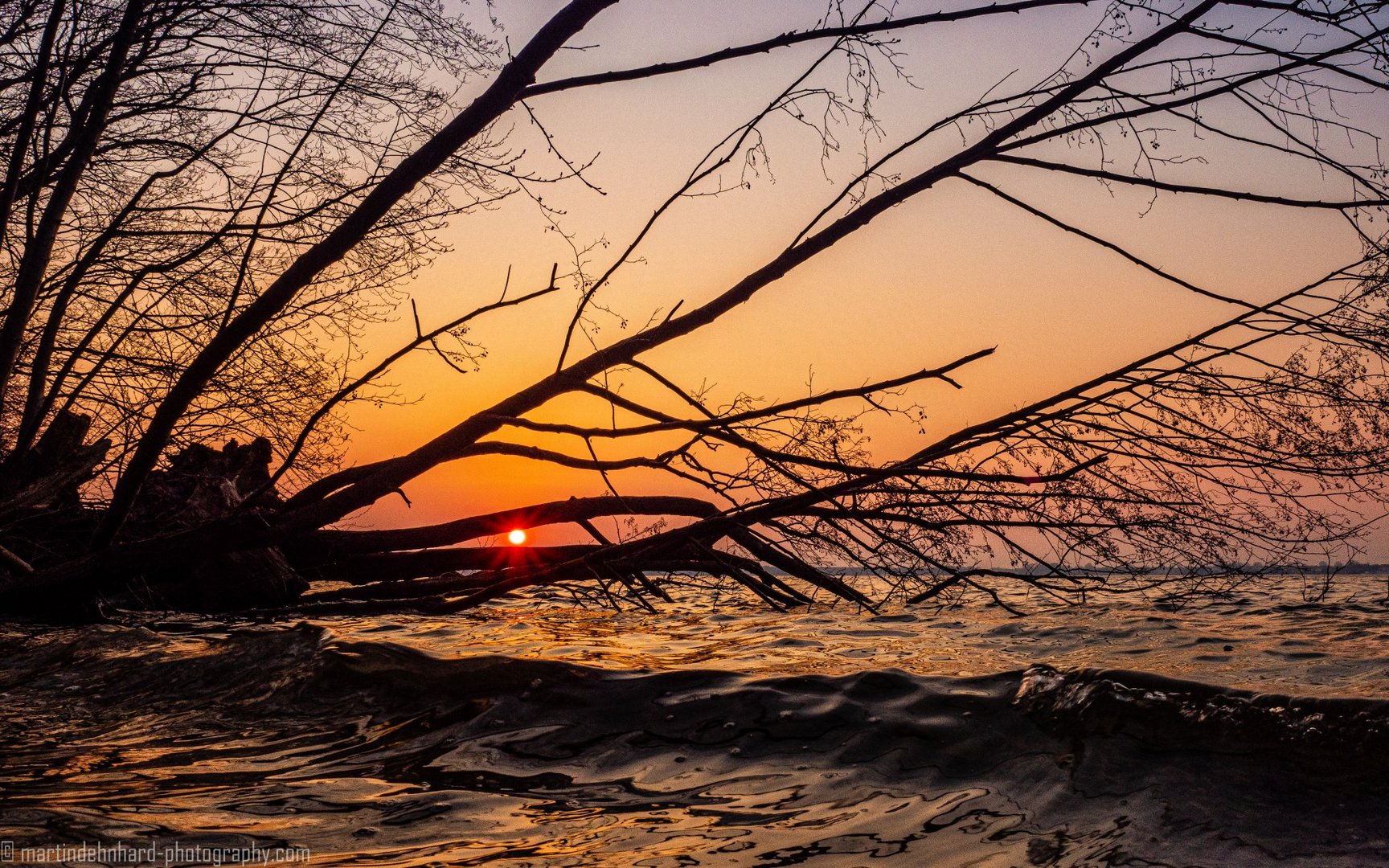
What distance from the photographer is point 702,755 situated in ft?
11.1

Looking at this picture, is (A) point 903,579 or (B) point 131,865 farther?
(A) point 903,579

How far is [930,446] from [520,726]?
2302 mm

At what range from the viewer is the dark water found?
245 cm

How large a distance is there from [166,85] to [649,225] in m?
4.79

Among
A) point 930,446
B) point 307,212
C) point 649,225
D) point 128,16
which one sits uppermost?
point 128,16

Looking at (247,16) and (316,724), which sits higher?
(247,16)

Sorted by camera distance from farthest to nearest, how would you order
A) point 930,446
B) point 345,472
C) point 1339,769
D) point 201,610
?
point 201,610, point 345,472, point 930,446, point 1339,769

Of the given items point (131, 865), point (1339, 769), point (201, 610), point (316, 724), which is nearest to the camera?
point (131, 865)

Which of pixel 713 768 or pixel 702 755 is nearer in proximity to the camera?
pixel 713 768

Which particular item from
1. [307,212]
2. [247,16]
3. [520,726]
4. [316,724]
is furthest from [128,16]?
[520,726]

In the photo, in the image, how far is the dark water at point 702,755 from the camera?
2445mm

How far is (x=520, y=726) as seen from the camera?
379 centimetres

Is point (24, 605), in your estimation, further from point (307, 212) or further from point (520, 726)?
point (520, 726)

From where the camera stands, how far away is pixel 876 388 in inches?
184
